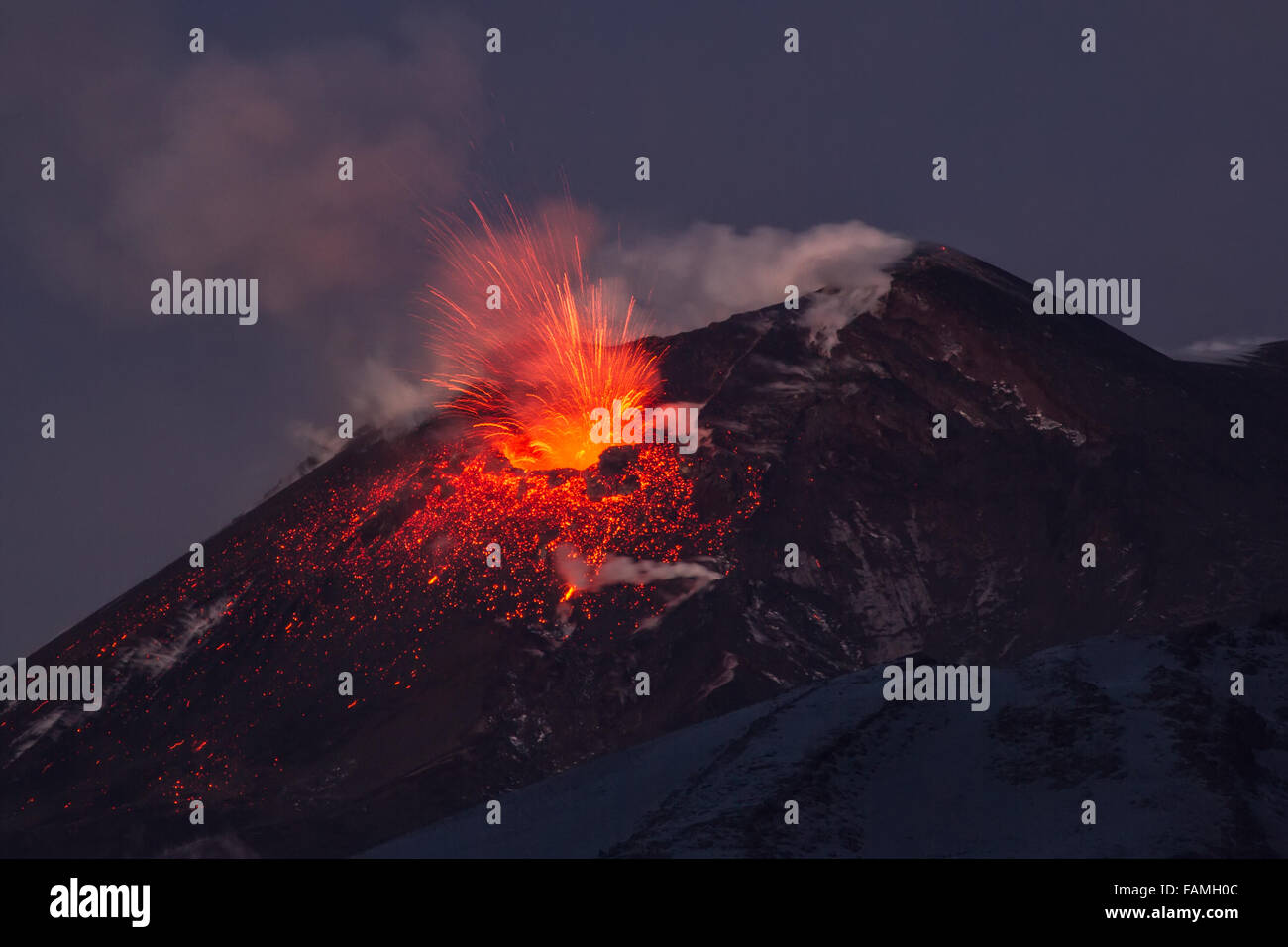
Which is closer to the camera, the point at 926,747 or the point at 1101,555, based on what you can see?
the point at 926,747

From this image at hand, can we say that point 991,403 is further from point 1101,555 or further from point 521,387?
point 521,387
